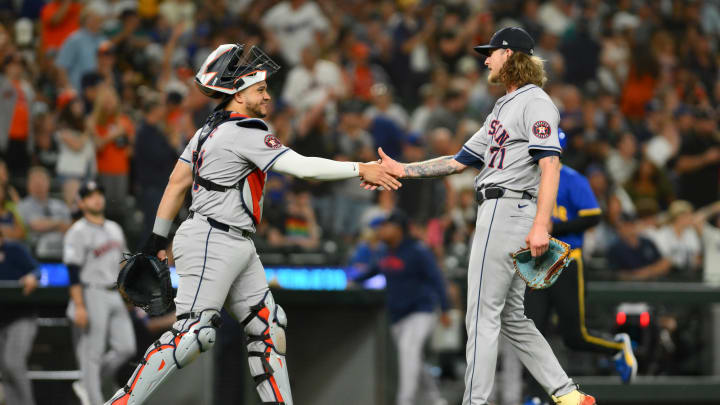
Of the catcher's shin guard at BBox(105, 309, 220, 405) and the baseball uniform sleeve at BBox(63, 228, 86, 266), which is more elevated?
the baseball uniform sleeve at BBox(63, 228, 86, 266)

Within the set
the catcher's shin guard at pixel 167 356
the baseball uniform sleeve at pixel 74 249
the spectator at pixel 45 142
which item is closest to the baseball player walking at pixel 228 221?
the catcher's shin guard at pixel 167 356

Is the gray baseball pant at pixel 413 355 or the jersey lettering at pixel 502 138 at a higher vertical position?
the jersey lettering at pixel 502 138

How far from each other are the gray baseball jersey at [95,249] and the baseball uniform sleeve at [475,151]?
4375 millimetres

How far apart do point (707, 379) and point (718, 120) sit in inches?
311

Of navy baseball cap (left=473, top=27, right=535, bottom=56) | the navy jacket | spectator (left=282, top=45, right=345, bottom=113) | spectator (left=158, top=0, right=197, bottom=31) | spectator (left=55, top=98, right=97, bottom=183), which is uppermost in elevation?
spectator (left=158, top=0, right=197, bottom=31)

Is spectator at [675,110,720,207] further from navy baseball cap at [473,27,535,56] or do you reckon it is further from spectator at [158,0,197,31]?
navy baseball cap at [473,27,535,56]

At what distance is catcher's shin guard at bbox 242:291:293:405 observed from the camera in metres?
A: 6.41

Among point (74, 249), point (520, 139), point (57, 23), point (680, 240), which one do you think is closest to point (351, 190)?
point (57, 23)

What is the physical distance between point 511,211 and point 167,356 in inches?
83.6

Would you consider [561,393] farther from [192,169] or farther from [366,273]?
[366,273]

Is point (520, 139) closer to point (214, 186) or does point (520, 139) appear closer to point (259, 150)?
point (259, 150)

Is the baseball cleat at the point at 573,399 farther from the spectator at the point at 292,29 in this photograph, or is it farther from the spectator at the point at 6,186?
the spectator at the point at 292,29

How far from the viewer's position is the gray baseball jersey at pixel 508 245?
6285 millimetres

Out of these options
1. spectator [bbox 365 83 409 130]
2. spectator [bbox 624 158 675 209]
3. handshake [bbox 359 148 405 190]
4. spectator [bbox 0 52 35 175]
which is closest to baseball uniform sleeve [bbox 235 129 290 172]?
handshake [bbox 359 148 405 190]
